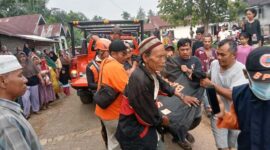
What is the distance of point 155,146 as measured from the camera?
2.85m

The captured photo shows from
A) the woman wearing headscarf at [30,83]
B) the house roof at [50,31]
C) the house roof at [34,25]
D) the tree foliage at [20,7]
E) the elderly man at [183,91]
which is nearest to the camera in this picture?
the elderly man at [183,91]

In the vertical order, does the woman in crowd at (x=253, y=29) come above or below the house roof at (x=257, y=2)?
below

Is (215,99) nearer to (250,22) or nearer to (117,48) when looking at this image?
(117,48)

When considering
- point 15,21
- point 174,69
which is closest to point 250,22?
point 174,69

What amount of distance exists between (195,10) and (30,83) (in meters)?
13.6

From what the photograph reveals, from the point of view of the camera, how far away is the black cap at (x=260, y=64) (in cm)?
193

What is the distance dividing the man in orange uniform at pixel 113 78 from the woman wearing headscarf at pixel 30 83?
14.8 ft

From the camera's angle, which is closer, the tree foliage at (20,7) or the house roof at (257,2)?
the house roof at (257,2)

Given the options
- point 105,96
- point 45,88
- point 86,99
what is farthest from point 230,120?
point 45,88

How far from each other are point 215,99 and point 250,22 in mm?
5420

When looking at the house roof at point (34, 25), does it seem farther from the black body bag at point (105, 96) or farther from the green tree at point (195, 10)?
the black body bag at point (105, 96)

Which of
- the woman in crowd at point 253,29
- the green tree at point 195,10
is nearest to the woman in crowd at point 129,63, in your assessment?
the woman in crowd at point 253,29

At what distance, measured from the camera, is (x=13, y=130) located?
70.7 inches

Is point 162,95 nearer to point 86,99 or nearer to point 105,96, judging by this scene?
point 105,96
